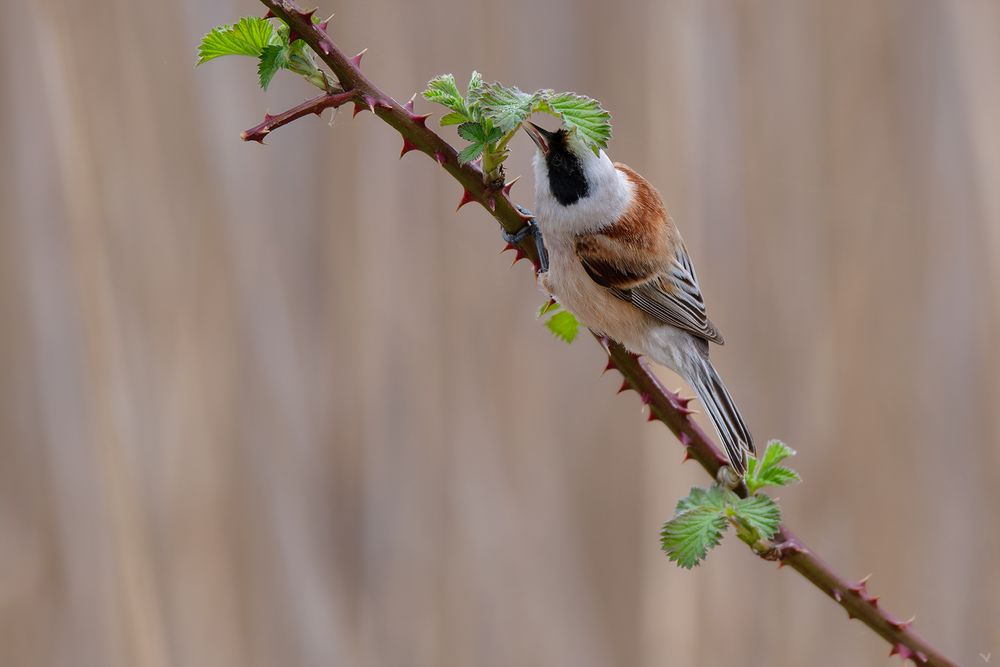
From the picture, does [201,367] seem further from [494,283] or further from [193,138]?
[494,283]

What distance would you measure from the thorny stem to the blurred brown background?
1.19 m

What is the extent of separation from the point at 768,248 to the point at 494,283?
776mm

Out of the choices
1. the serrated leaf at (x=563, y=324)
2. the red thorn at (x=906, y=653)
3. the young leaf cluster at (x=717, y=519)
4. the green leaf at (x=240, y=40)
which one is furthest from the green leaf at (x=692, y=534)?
the green leaf at (x=240, y=40)

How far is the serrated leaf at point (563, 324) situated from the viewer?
124 centimetres

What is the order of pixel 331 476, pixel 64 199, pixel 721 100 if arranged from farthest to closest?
pixel 721 100 → pixel 331 476 → pixel 64 199

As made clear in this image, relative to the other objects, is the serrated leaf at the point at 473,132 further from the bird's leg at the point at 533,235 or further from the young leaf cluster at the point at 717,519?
the young leaf cluster at the point at 717,519

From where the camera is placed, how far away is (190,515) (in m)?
2.20

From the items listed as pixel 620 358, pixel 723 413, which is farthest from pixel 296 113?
pixel 723 413

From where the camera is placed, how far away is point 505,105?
0.88 meters

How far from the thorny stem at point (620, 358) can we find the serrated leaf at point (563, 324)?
60 mm

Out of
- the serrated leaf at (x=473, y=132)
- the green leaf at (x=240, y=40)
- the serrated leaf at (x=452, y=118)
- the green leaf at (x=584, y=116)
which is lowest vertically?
the green leaf at (x=584, y=116)

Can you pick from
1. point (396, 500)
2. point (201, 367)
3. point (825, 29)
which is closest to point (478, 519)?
point (396, 500)

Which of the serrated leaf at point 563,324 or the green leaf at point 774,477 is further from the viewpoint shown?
the serrated leaf at point 563,324

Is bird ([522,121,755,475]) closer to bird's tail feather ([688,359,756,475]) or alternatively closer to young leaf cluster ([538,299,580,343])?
bird's tail feather ([688,359,756,475])
